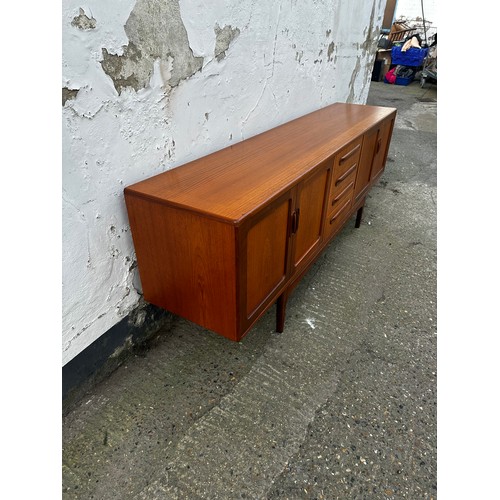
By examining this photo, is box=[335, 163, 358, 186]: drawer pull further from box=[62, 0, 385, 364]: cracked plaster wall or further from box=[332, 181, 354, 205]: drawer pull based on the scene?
box=[62, 0, 385, 364]: cracked plaster wall

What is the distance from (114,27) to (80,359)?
112cm

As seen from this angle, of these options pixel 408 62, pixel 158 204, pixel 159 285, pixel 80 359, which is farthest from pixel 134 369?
pixel 408 62

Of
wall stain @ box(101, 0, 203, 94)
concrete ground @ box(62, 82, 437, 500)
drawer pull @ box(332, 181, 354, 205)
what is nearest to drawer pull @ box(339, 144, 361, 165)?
drawer pull @ box(332, 181, 354, 205)

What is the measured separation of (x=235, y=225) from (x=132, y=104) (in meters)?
0.57

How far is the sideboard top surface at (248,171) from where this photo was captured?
1.12m

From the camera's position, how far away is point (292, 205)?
4.25 feet

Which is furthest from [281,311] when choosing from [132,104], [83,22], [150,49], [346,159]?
[83,22]

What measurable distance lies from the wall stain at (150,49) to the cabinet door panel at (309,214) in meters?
0.64

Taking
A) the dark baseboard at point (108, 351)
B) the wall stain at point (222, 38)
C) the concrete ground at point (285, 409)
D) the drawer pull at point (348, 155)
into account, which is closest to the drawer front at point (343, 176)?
the drawer pull at point (348, 155)

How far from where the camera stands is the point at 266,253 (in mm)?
1248

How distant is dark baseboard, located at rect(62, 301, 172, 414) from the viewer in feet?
4.22

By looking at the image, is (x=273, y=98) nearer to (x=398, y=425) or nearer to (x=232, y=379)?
(x=232, y=379)

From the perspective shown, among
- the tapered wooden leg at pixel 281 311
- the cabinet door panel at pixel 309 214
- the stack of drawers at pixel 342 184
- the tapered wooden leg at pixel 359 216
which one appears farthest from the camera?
the tapered wooden leg at pixel 359 216

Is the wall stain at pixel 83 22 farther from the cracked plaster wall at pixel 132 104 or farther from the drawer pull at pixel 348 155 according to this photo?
the drawer pull at pixel 348 155
